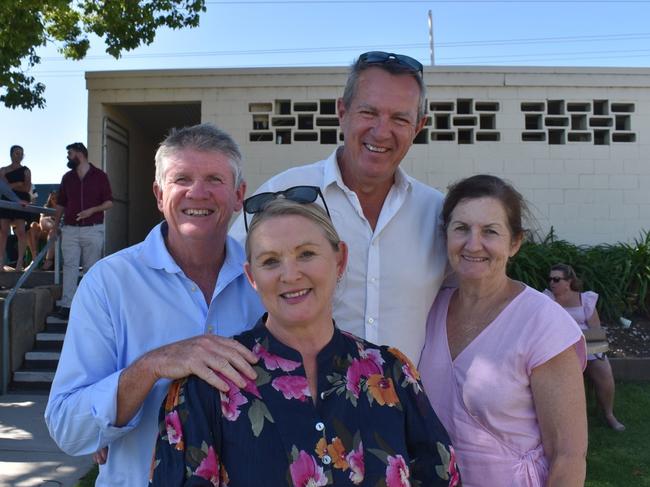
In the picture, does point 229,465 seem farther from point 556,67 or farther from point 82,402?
point 556,67

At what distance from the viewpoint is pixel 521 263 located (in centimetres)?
830

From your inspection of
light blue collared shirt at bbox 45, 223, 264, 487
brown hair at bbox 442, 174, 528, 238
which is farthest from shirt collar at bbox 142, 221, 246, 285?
brown hair at bbox 442, 174, 528, 238

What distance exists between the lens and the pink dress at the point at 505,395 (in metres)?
2.23

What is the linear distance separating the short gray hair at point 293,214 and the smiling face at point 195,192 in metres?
0.29

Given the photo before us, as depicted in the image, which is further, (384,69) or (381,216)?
(381,216)

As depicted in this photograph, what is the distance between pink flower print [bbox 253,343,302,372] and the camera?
183 centimetres

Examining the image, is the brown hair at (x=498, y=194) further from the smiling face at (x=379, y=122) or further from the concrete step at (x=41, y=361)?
the concrete step at (x=41, y=361)

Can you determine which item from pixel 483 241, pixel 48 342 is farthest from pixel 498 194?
pixel 48 342

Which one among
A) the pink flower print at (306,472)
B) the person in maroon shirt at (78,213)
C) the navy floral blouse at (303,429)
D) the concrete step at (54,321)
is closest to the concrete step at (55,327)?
the concrete step at (54,321)

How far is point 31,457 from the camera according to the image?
494 centimetres

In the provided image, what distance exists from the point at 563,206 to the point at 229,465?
8.86 meters

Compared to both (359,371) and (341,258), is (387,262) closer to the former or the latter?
(341,258)

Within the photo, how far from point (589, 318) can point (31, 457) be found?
209 inches

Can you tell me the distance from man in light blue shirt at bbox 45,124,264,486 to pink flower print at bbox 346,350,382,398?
0.30 m
